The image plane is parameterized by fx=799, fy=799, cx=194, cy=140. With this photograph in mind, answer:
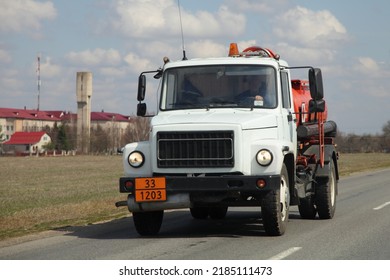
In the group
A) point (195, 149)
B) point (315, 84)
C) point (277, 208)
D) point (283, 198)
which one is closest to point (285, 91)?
point (315, 84)

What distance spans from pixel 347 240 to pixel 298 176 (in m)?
3.00

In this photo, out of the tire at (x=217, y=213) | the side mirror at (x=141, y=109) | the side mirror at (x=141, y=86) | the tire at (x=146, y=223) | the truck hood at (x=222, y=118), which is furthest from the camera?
the tire at (x=217, y=213)

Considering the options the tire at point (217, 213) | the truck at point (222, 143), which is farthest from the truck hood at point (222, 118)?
the tire at point (217, 213)

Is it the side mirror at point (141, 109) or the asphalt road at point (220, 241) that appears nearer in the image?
the asphalt road at point (220, 241)

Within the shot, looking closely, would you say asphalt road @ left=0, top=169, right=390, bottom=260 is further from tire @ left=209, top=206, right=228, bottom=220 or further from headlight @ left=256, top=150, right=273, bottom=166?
headlight @ left=256, top=150, right=273, bottom=166

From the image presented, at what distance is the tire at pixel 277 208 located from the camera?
39.8 feet

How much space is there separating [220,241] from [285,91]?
128 inches

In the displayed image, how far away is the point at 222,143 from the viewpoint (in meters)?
12.3

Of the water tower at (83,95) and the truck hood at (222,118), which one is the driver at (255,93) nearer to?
the truck hood at (222,118)

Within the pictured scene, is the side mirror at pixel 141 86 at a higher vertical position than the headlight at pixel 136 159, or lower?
higher

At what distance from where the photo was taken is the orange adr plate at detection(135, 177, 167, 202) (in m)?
12.2

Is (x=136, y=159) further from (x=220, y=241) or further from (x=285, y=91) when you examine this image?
(x=285, y=91)

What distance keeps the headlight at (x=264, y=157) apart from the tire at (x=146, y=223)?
7.46ft
